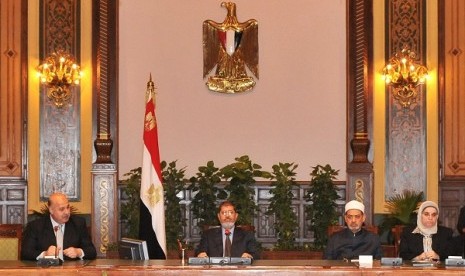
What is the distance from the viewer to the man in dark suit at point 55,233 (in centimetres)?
774

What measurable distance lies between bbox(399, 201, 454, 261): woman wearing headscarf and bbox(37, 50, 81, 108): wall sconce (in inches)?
187

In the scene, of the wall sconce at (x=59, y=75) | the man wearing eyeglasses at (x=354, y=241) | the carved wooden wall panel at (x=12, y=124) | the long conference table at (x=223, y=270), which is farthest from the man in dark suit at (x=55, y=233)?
the wall sconce at (x=59, y=75)

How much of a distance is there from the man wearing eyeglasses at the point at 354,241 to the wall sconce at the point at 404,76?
3643 mm

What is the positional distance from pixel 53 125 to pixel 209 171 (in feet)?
6.33

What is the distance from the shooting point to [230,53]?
1174cm

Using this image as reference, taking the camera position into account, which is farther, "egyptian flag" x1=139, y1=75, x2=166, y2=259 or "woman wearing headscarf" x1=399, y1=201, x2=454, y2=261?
"egyptian flag" x1=139, y1=75, x2=166, y2=259

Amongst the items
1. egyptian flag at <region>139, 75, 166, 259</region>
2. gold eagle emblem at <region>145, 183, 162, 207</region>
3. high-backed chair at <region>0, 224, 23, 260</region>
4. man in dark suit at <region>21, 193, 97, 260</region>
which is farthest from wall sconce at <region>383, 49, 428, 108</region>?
high-backed chair at <region>0, 224, 23, 260</region>

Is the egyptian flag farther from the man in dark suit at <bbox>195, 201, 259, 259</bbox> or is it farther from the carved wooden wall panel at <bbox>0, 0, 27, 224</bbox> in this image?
the carved wooden wall panel at <bbox>0, 0, 27, 224</bbox>

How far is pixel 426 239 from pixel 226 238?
5.44 ft

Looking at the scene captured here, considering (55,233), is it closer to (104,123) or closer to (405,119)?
(104,123)

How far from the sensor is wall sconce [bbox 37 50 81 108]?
1131 cm

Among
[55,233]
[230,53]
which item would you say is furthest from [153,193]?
[230,53]

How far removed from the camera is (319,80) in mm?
11758

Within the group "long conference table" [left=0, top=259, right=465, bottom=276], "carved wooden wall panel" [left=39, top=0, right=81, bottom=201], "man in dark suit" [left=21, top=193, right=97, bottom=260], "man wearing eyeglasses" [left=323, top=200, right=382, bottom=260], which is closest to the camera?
"long conference table" [left=0, top=259, right=465, bottom=276]
